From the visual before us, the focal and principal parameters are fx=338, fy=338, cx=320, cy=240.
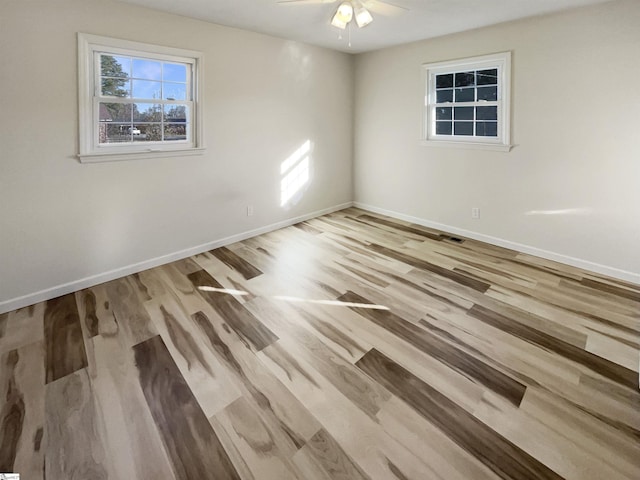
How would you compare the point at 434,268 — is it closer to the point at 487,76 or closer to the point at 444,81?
the point at 487,76

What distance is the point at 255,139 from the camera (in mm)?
4238

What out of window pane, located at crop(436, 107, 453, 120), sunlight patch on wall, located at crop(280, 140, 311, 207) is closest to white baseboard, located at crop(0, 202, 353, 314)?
sunlight patch on wall, located at crop(280, 140, 311, 207)

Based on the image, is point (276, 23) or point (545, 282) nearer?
point (545, 282)

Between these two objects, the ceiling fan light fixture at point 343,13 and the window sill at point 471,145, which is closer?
the ceiling fan light fixture at point 343,13

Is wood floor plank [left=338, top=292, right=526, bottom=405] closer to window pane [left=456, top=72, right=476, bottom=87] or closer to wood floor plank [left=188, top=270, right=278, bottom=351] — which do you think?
wood floor plank [left=188, top=270, right=278, bottom=351]

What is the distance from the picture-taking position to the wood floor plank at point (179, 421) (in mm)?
1481

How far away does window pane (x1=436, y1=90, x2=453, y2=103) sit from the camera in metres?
4.45

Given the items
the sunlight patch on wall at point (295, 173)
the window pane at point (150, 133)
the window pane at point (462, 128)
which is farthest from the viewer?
the sunlight patch on wall at point (295, 173)

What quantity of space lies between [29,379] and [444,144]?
4.67m

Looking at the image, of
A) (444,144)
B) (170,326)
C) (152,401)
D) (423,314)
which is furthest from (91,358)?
(444,144)

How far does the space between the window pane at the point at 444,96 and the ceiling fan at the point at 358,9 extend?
154 centimetres

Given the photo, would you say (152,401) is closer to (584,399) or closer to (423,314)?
(423,314)

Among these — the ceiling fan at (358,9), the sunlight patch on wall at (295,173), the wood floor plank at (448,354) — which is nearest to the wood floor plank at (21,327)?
the wood floor plank at (448,354)

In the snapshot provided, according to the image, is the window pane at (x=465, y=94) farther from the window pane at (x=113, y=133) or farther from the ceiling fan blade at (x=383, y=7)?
the window pane at (x=113, y=133)
